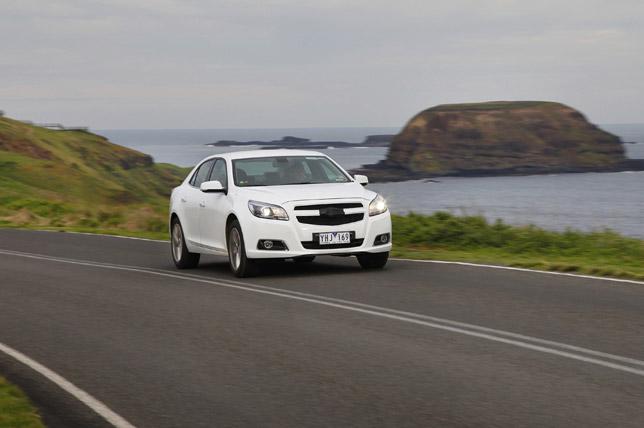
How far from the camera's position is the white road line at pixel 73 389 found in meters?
5.44

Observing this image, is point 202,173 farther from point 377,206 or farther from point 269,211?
point 377,206

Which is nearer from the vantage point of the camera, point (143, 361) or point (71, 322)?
point (143, 361)

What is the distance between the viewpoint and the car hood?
12.0 metres

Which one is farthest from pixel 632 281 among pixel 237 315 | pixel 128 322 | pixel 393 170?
pixel 393 170

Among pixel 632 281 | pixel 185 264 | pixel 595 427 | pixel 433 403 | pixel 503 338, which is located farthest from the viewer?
pixel 185 264

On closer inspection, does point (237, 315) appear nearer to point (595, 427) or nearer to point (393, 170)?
point (595, 427)

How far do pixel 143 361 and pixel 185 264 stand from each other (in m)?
7.13

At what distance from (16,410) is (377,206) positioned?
724cm

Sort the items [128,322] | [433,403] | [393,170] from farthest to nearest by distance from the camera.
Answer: [393,170] → [128,322] → [433,403]

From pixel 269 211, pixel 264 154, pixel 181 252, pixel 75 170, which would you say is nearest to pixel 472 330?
pixel 269 211

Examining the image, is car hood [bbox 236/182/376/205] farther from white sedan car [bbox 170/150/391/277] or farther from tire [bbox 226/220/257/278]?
tire [bbox 226/220/257/278]

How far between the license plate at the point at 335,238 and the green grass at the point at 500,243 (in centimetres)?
290

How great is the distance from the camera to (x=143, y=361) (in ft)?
23.4

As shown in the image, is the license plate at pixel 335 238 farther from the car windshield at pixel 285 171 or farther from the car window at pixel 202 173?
the car window at pixel 202 173
